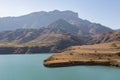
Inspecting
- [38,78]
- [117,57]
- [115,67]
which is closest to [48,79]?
[38,78]

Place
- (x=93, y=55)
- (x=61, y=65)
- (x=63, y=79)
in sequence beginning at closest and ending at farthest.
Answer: (x=63, y=79) < (x=61, y=65) < (x=93, y=55)


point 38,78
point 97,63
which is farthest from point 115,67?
point 38,78

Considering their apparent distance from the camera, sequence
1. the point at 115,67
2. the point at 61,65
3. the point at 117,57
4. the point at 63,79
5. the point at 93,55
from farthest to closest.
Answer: the point at 93,55
the point at 117,57
the point at 61,65
the point at 115,67
the point at 63,79

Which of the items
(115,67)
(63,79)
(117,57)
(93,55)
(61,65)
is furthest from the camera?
(93,55)

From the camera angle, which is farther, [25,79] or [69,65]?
[69,65]

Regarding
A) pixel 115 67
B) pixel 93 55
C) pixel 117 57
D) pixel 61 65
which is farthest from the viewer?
pixel 93 55

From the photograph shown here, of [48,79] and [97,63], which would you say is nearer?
[48,79]

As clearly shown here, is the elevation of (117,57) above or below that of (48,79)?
above

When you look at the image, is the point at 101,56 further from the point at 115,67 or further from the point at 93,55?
the point at 115,67

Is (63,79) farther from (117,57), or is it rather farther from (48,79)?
(117,57)
